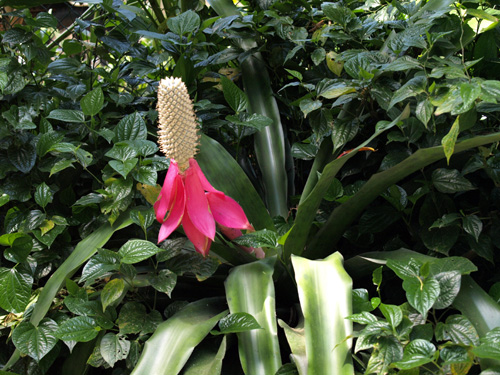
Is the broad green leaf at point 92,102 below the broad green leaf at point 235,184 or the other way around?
the other way around

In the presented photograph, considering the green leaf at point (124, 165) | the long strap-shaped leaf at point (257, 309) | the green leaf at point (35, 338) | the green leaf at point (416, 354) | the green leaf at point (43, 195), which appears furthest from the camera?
the green leaf at point (43, 195)

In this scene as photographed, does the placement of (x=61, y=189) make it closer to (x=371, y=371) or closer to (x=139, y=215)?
(x=139, y=215)

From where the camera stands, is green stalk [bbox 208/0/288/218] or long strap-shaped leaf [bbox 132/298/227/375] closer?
long strap-shaped leaf [bbox 132/298/227/375]

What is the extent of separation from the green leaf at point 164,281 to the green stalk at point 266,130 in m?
0.38

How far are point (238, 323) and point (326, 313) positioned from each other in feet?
0.47

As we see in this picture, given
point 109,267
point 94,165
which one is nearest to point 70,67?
point 94,165

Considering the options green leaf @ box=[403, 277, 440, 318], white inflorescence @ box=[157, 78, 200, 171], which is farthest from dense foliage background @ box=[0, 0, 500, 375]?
white inflorescence @ box=[157, 78, 200, 171]

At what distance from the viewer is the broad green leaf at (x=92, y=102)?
3.90ft

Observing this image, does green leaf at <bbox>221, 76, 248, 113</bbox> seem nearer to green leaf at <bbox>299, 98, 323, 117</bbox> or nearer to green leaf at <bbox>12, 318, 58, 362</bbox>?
green leaf at <bbox>299, 98, 323, 117</bbox>

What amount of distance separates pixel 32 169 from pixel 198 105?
44cm

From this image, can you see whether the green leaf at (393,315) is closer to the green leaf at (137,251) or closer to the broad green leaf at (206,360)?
the broad green leaf at (206,360)

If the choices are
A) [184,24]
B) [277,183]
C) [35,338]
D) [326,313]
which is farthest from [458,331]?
[184,24]

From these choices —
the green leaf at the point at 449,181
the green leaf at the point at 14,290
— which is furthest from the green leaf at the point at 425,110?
the green leaf at the point at 14,290

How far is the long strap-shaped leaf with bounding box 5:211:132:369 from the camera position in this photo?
988 mm
